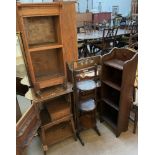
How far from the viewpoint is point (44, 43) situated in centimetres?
181

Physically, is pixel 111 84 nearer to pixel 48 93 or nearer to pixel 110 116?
pixel 110 116

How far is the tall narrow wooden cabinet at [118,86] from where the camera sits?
1.90 m

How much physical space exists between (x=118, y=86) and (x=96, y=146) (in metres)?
0.78

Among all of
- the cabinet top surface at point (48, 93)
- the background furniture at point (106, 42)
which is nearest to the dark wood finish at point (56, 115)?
the cabinet top surface at point (48, 93)

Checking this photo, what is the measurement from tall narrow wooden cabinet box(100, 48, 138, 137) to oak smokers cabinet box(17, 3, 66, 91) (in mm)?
601

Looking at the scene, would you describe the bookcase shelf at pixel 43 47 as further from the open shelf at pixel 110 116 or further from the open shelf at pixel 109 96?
the open shelf at pixel 110 116

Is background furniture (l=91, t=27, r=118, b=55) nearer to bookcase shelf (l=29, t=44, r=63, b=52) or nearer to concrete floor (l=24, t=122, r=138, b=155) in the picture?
concrete floor (l=24, t=122, r=138, b=155)

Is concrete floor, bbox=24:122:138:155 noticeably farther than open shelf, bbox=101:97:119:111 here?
No

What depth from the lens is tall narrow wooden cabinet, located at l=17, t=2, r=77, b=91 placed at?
157cm

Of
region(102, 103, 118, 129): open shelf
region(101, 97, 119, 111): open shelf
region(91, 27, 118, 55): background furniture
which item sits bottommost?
region(102, 103, 118, 129): open shelf

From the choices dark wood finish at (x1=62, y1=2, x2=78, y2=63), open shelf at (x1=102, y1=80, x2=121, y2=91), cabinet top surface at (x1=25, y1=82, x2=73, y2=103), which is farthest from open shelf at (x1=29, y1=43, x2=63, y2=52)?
open shelf at (x1=102, y1=80, x2=121, y2=91)

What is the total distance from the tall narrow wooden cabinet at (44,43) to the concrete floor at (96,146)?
83cm
